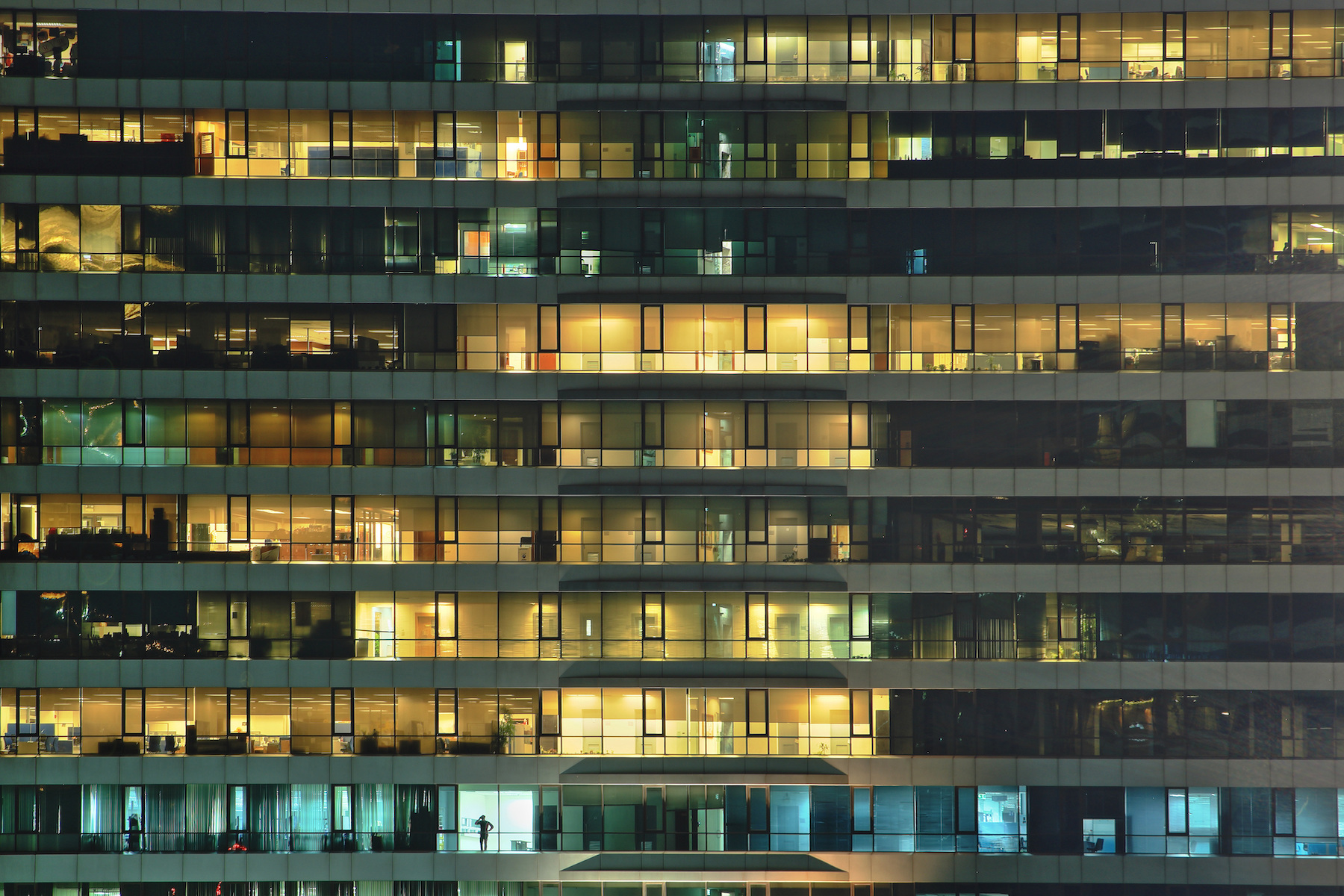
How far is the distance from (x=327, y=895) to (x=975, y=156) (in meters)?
→ 33.4

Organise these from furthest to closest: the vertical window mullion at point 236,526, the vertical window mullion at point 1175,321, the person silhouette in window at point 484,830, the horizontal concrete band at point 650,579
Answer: the vertical window mullion at point 236,526 → the vertical window mullion at point 1175,321 → the person silhouette in window at point 484,830 → the horizontal concrete band at point 650,579

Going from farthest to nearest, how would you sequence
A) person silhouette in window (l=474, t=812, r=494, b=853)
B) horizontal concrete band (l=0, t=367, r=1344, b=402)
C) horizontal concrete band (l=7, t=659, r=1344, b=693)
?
person silhouette in window (l=474, t=812, r=494, b=853) < horizontal concrete band (l=0, t=367, r=1344, b=402) < horizontal concrete band (l=7, t=659, r=1344, b=693)

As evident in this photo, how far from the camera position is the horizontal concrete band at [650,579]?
112 feet

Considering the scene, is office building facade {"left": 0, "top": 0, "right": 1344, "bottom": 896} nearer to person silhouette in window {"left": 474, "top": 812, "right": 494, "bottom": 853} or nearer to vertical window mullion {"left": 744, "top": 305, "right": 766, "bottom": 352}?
person silhouette in window {"left": 474, "top": 812, "right": 494, "bottom": 853}

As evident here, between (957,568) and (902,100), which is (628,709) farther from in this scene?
(902,100)

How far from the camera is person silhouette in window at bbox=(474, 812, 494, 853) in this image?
34.5 metres

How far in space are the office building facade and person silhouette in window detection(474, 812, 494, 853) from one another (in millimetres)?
217

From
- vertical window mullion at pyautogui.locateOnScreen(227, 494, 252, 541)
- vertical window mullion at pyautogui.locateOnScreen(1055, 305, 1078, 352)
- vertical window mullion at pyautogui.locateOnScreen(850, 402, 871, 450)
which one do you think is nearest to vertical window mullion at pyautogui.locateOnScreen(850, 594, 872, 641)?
vertical window mullion at pyautogui.locateOnScreen(850, 402, 871, 450)

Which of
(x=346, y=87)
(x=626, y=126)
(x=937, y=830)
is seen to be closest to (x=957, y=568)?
(x=937, y=830)

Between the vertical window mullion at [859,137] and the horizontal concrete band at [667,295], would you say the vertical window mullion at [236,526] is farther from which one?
the vertical window mullion at [859,137]

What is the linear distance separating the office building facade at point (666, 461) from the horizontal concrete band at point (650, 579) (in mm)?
142

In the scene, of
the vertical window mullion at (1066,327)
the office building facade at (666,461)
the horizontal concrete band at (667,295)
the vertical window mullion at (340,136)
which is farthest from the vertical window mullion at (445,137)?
the vertical window mullion at (1066,327)

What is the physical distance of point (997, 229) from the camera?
3462 centimetres

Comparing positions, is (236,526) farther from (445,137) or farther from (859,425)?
(859,425)
